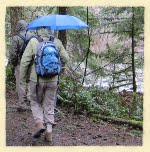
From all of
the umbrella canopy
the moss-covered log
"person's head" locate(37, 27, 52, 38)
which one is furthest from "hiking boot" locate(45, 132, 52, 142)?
the moss-covered log

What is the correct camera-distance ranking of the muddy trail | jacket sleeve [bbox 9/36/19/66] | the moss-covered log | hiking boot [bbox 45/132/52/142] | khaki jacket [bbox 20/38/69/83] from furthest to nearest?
the moss-covered log < jacket sleeve [bbox 9/36/19/66] < the muddy trail < hiking boot [bbox 45/132/52/142] < khaki jacket [bbox 20/38/69/83]

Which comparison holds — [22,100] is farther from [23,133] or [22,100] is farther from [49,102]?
[49,102]

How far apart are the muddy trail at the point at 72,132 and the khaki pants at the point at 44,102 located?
0.42 metres

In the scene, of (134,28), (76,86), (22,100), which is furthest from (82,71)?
(22,100)

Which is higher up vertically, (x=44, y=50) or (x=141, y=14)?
(x=141, y=14)

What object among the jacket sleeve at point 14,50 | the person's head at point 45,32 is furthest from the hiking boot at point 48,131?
the jacket sleeve at point 14,50

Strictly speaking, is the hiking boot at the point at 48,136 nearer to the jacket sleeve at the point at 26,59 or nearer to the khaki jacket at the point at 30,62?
the khaki jacket at the point at 30,62

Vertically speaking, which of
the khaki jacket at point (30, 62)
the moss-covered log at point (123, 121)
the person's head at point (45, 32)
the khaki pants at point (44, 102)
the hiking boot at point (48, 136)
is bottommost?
the moss-covered log at point (123, 121)

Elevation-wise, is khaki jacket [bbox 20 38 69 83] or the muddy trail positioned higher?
khaki jacket [bbox 20 38 69 83]

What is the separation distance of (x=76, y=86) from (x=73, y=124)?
6.93 feet

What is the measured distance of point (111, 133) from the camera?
7.14 metres

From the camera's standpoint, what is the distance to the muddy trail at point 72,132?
20.3 feet

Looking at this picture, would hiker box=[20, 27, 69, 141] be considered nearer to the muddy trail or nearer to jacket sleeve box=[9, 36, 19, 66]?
the muddy trail

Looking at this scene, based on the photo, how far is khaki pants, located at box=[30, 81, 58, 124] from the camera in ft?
18.9
